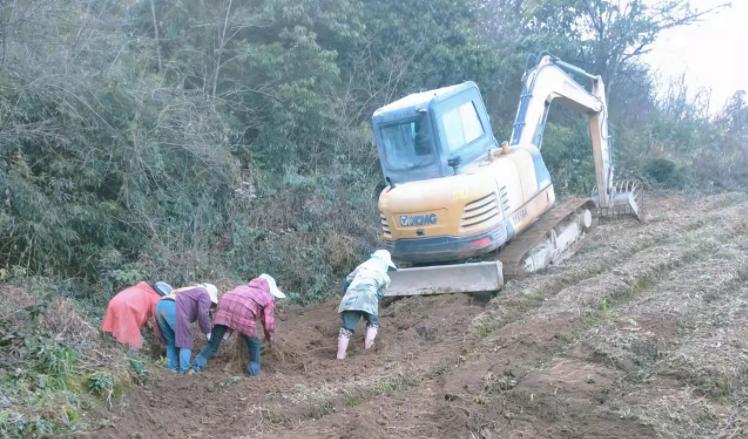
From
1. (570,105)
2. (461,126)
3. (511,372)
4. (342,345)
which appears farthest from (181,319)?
(570,105)

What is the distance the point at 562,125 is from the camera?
20016 mm

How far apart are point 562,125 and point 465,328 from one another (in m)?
13.5

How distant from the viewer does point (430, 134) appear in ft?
30.4

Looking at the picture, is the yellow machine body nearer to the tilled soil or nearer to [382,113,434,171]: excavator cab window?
[382,113,434,171]: excavator cab window

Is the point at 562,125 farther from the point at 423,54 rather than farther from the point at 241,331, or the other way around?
the point at 241,331

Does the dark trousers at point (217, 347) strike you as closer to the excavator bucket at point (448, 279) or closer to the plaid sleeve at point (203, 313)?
the plaid sleeve at point (203, 313)

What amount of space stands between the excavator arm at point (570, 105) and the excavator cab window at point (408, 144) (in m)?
2.04

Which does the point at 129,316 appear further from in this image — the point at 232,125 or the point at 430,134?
the point at 232,125

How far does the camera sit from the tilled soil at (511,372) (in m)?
5.17

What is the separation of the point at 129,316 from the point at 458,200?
13.3 feet

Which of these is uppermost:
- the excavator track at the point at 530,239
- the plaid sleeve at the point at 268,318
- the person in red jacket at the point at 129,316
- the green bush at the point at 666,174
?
the person in red jacket at the point at 129,316

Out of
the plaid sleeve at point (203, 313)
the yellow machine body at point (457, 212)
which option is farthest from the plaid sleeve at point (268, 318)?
the yellow machine body at point (457, 212)

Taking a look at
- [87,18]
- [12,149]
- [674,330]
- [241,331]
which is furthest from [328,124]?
[674,330]

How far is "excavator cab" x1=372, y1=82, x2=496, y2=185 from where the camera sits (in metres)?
9.26
